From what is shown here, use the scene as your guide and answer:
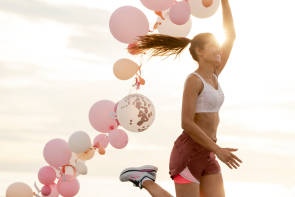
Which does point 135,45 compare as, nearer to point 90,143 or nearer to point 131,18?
point 131,18

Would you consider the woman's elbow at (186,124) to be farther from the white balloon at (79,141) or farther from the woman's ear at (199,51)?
the white balloon at (79,141)

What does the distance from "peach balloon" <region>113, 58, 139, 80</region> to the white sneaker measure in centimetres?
122

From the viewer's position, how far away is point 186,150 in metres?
4.23

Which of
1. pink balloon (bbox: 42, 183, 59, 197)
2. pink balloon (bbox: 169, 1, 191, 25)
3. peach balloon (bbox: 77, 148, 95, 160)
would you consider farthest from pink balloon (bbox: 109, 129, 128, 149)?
pink balloon (bbox: 169, 1, 191, 25)

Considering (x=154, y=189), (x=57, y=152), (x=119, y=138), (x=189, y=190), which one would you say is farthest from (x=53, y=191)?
(x=189, y=190)

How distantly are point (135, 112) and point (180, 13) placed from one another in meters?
1.24

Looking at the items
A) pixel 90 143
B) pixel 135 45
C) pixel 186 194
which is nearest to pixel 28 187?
pixel 90 143

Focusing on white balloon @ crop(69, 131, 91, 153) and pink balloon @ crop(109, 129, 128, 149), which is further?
white balloon @ crop(69, 131, 91, 153)

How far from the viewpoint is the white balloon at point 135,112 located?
5391mm

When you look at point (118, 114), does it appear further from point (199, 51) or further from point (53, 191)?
point (53, 191)

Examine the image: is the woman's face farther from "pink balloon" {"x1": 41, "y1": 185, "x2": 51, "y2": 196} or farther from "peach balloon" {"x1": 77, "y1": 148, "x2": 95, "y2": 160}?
"pink balloon" {"x1": 41, "y1": 185, "x2": 51, "y2": 196}

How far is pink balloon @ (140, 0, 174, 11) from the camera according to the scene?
5.29 meters

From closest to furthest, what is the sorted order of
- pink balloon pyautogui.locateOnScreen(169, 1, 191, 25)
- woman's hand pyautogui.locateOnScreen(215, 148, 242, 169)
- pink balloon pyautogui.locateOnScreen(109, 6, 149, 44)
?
woman's hand pyautogui.locateOnScreen(215, 148, 242, 169) → pink balloon pyautogui.locateOnScreen(169, 1, 191, 25) → pink balloon pyautogui.locateOnScreen(109, 6, 149, 44)

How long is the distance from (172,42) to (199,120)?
0.99 meters
